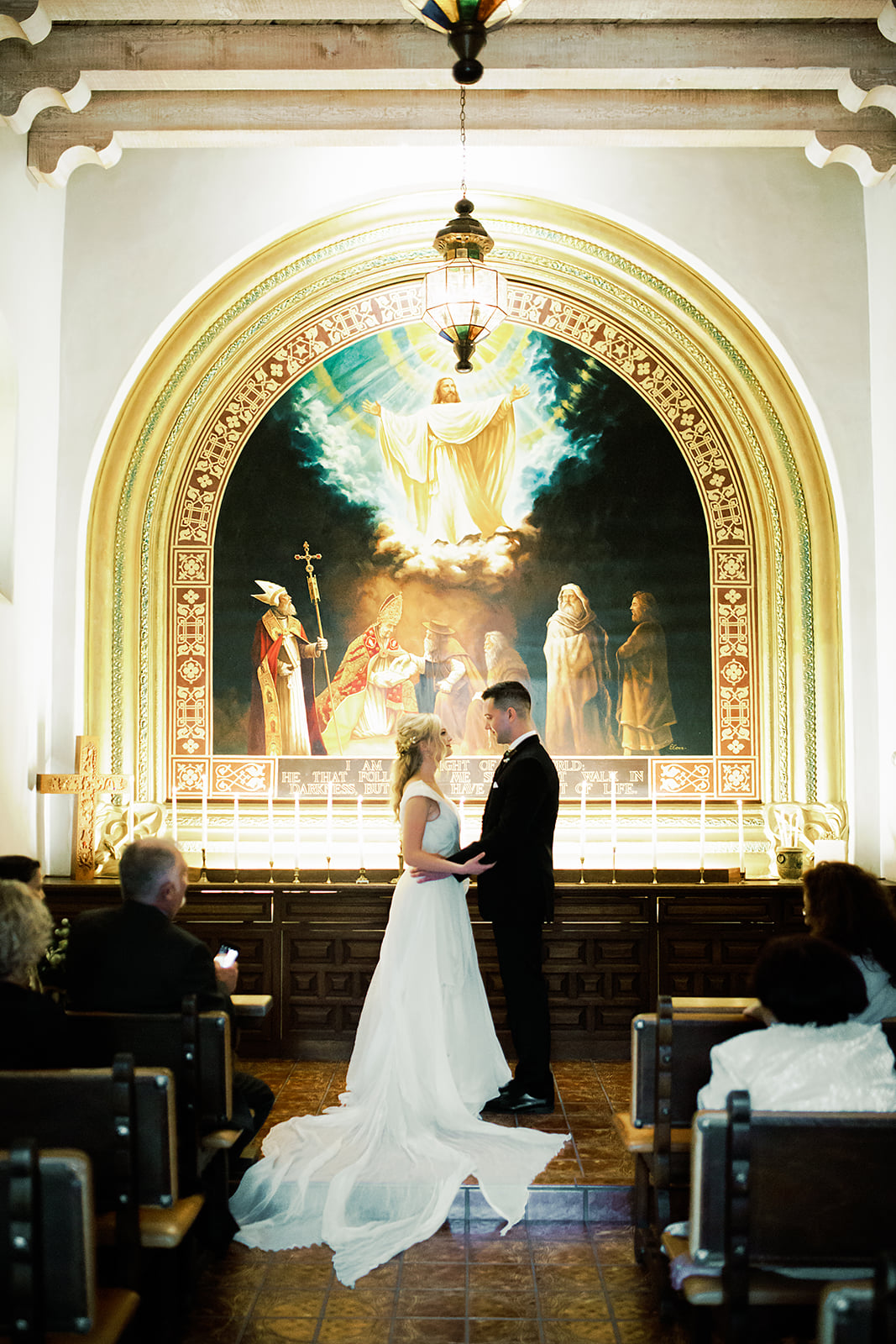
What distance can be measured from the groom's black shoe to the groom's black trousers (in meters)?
0.03

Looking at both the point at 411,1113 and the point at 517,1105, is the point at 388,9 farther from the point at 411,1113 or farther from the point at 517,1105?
the point at 517,1105

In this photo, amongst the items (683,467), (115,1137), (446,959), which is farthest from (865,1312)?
(683,467)

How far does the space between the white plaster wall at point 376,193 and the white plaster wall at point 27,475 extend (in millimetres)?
143

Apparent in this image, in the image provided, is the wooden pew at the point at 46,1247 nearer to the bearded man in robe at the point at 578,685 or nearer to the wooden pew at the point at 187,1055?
the wooden pew at the point at 187,1055

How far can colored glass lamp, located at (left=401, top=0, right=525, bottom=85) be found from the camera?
3.31 meters

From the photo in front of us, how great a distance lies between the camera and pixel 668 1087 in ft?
11.4

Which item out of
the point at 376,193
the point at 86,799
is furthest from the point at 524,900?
the point at 376,193

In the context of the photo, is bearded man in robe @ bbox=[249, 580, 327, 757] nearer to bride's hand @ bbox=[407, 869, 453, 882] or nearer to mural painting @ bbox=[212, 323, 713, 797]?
mural painting @ bbox=[212, 323, 713, 797]

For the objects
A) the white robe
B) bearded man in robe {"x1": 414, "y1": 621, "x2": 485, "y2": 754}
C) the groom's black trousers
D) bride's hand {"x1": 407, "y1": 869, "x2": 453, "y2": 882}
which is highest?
the white robe

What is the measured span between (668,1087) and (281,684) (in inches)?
162

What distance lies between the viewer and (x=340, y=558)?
7086mm

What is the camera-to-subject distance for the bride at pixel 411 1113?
13.1ft

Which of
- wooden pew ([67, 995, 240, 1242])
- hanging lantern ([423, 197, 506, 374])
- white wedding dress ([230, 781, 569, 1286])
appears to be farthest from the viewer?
hanging lantern ([423, 197, 506, 374])

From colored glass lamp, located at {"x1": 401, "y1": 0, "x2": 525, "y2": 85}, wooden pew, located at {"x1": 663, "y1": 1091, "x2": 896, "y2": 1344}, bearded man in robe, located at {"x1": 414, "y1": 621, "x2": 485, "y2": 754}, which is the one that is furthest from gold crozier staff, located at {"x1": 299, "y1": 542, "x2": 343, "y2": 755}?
wooden pew, located at {"x1": 663, "y1": 1091, "x2": 896, "y2": 1344}
